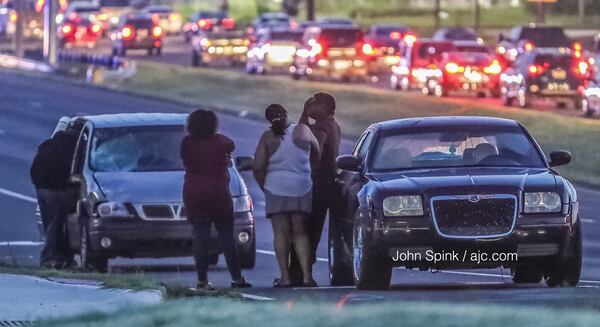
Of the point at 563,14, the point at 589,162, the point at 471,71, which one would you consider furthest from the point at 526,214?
the point at 563,14

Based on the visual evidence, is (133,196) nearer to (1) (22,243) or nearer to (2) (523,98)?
(1) (22,243)

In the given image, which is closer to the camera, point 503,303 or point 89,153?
point 503,303

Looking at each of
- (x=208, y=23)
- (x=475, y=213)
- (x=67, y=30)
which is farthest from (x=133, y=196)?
(x=208, y=23)

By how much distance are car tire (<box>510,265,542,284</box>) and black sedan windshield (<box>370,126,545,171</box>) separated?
89 centimetres

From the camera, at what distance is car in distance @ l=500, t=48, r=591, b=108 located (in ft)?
139

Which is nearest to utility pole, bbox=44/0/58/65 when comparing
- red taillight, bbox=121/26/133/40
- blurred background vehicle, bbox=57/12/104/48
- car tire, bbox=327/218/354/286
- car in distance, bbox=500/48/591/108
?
red taillight, bbox=121/26/133/40

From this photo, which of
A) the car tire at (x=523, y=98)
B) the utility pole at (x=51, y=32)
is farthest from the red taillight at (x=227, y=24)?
the car tire at (x=523, y=98)

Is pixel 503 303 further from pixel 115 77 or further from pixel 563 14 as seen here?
pixel 563 14

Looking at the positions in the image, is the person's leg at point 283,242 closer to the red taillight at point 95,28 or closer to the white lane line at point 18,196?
the white lane line at point 18,196

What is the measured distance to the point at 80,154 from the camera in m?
16.9

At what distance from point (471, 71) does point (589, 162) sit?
18.2 m

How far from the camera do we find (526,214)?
12.6 meters

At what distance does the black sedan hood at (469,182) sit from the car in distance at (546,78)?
29.0 meters

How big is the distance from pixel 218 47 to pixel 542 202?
54.4 metres
